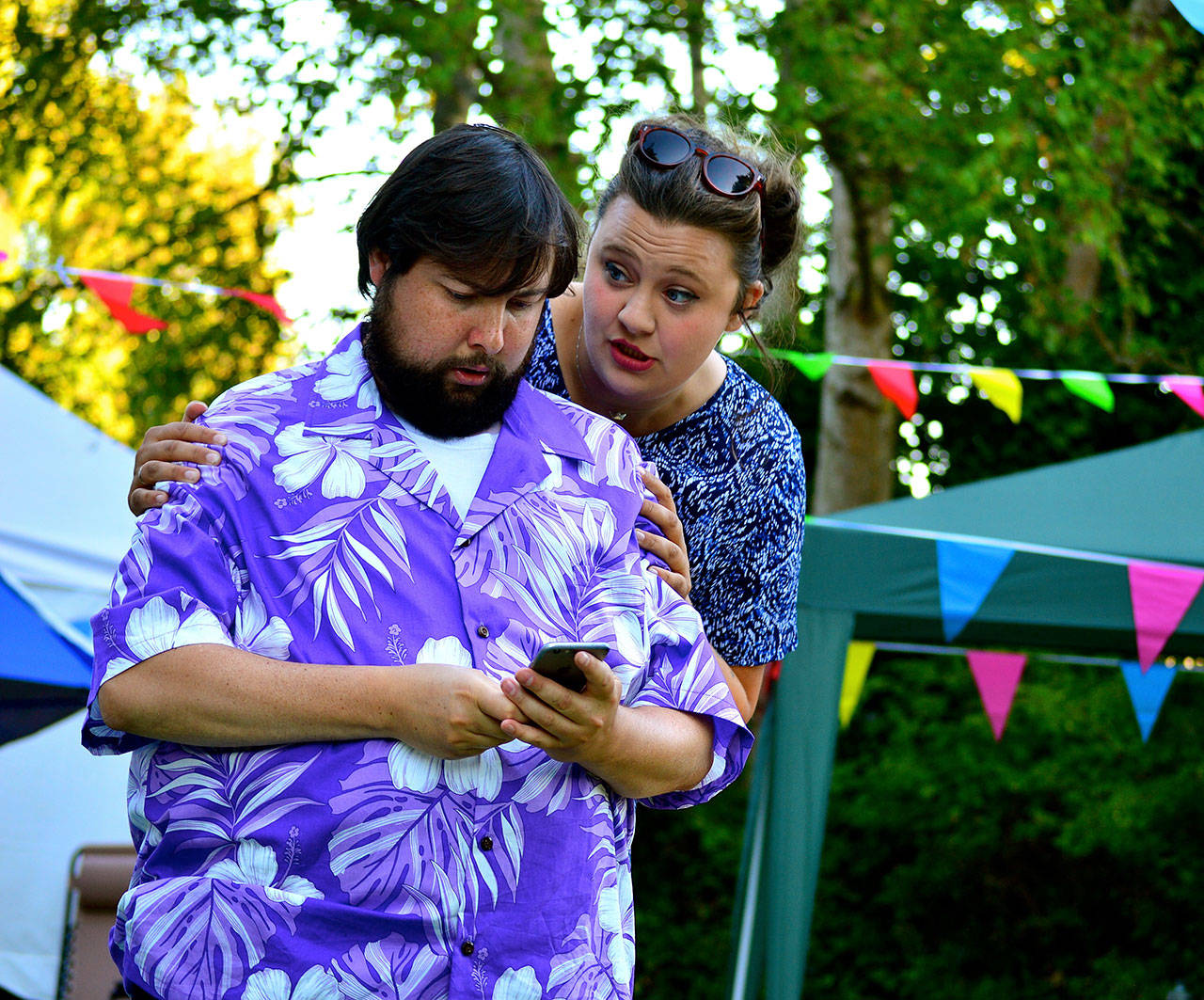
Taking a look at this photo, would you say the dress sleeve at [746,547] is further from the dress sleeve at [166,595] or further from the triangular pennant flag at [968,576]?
the triangular pennant flag at [968,576]

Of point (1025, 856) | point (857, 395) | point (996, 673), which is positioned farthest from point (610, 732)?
point (1025, 856)

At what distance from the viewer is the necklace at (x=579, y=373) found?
77.6 inches

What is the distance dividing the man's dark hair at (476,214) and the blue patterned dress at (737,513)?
0.49 metres

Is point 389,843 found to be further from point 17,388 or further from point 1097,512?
point 17,388

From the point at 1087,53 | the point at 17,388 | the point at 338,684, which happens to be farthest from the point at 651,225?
the point at 1087,53

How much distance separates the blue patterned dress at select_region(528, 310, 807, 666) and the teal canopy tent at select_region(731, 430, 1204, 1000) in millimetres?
1783

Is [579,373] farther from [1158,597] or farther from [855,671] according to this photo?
[855,671]

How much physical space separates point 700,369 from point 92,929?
13.3 feet

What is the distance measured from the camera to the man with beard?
125 cm

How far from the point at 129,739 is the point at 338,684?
236mm

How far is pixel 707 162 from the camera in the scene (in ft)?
6.25

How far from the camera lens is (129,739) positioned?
1.33 m

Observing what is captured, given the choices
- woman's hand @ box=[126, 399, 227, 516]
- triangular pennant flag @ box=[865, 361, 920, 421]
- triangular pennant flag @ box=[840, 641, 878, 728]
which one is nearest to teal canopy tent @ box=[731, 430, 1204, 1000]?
triangular pennant flag @ box=[840, 641, 878, 728]

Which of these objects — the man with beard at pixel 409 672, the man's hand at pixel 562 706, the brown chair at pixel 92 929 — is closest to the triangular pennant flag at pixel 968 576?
the man with beard at pixel 409 672
